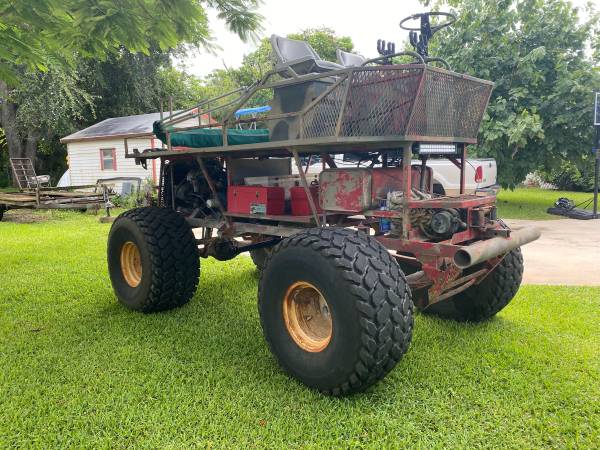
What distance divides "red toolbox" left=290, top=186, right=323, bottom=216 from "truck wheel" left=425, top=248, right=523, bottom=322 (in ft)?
4.95

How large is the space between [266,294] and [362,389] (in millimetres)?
867

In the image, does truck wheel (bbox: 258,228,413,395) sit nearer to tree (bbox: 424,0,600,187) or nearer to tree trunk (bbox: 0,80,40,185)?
tree (bbox: 424,0,600,187)

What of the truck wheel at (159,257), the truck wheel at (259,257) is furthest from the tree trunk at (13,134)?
the truck wheel at (159,257)

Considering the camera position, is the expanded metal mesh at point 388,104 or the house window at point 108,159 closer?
the expanded metal mesh at point 388,104

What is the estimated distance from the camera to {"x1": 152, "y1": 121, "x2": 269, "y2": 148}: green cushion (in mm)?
4152

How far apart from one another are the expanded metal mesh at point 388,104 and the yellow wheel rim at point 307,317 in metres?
1.06

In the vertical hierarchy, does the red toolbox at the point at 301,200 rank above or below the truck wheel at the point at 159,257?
above

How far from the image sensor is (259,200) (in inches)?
158

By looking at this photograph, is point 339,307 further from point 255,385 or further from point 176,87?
point 176,87

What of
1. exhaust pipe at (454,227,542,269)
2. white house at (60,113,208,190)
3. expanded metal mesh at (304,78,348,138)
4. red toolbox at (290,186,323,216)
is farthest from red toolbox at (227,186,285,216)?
white house at (60,113,208,190)

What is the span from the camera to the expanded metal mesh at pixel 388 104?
2996mm

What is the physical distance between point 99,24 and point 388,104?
2.63 metres

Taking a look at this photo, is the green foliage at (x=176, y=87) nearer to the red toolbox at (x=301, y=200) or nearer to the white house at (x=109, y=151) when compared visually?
the white house at (x=109, y=151)

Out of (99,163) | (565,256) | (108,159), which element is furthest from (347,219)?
(99,163)
